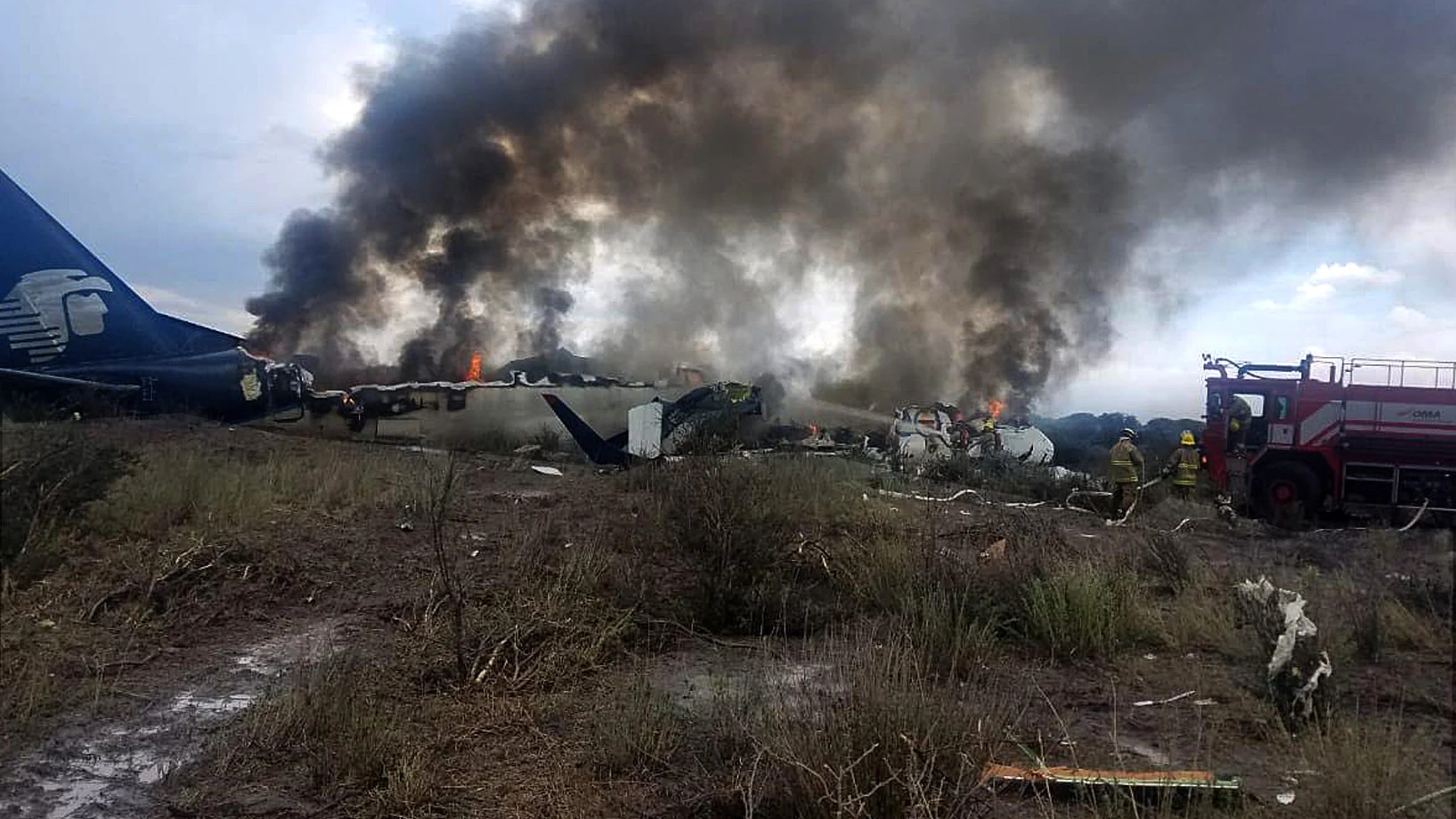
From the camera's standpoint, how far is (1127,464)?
1367cm

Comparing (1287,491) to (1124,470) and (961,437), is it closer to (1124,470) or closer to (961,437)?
(1124,470)

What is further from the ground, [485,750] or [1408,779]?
[1408,779]

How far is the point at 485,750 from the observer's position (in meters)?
4.22

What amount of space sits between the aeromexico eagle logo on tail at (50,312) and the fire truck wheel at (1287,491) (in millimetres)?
19700

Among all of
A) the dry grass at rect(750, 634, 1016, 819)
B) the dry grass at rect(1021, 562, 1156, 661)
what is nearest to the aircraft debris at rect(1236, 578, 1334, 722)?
the dry grass at rect(1021, 562, 1156, 661)

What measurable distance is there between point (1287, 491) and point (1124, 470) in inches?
145

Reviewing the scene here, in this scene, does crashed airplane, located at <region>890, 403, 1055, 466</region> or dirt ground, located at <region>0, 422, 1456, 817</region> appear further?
crashed airplane, located at <region>890, 403, 1055, 466</region>

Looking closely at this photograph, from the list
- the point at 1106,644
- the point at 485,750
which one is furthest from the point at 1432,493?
the point at 485,750

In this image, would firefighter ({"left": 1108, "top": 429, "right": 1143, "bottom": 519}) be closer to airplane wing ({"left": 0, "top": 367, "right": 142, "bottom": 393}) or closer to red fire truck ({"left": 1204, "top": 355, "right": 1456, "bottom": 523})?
red fire truck ({"left": 1204, "top": 355, "right": 1456, "bottom": 523})

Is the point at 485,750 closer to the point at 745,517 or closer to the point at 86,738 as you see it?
the point at 86,738

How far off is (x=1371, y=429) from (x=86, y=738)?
16919 millimetres

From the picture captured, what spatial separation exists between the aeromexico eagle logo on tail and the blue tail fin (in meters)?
0.01

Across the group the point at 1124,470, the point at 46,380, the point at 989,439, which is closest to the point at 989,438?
the point at 989,439

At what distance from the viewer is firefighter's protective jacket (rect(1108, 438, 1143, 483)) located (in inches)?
537
